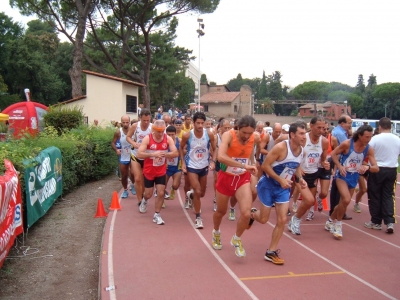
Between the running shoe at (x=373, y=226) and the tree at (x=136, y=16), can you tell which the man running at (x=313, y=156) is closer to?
the running shoe at (x=373, y=226)

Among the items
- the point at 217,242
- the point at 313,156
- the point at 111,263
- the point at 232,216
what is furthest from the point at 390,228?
the point at 111,263

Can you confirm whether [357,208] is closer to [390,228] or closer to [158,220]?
[390,228]

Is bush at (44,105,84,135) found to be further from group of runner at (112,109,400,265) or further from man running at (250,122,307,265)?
man running at (250,122,307,265)

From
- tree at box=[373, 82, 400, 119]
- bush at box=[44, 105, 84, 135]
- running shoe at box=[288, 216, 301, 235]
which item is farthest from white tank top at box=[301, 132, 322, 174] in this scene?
tree at box=[373, 82, 400, 119]

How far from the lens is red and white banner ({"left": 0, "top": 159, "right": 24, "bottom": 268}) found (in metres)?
4.78

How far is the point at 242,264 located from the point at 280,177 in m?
1.23

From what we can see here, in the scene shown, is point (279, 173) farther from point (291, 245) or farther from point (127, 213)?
point (127, 213)

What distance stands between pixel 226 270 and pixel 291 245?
63.0 inches

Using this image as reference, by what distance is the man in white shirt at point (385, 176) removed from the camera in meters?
7.35

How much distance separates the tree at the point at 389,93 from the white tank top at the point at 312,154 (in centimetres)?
6618

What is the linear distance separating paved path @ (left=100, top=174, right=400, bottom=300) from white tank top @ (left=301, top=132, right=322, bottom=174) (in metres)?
1.14

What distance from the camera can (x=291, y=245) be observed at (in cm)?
650

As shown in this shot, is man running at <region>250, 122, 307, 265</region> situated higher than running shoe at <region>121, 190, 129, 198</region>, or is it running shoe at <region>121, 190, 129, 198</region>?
man running at <region>250, 122, 307, 265</region>

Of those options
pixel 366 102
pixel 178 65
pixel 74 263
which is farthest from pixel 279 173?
pixel 366 102
